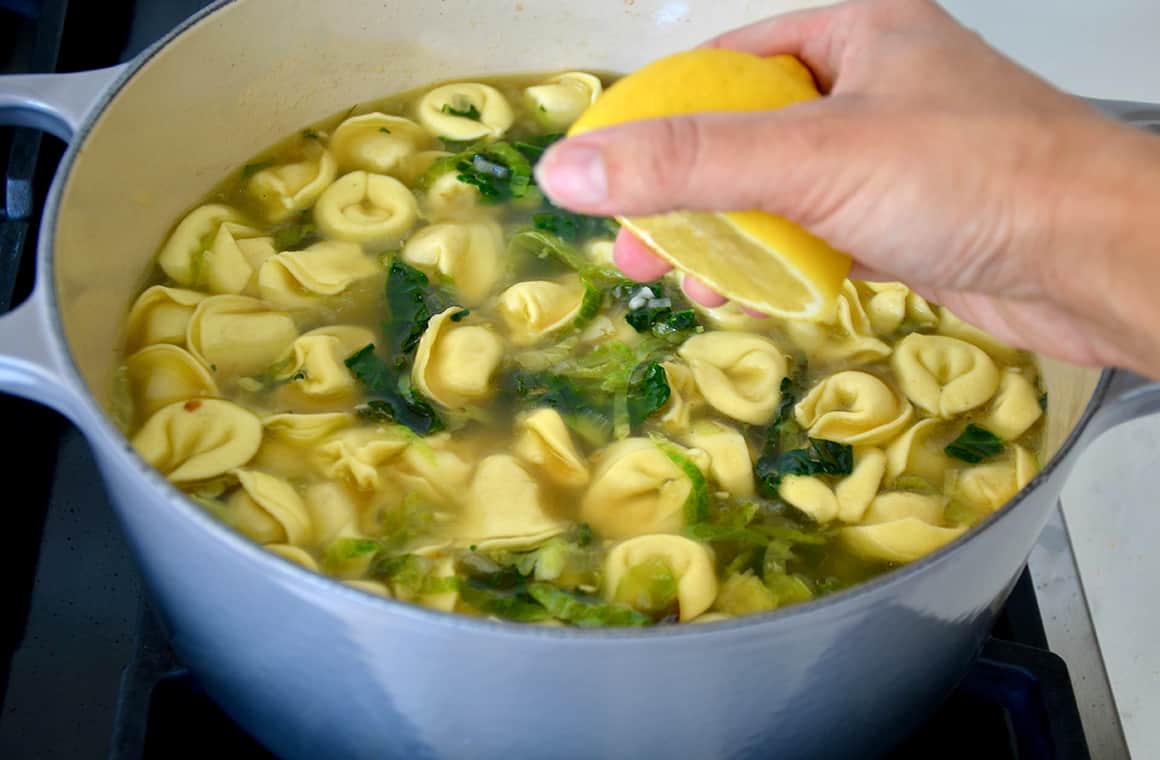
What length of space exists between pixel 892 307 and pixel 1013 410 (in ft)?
0.73

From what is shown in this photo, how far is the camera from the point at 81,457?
1604 mm

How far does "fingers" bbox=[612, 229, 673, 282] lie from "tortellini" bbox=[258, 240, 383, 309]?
1.43ft

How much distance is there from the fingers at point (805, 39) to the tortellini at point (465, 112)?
0.59m

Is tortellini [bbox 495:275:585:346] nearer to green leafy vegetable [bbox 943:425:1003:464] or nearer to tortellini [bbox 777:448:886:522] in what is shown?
tortellini [bbox 777:448:886:522]

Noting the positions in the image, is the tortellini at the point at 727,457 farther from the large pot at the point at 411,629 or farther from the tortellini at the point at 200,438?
the tortellini at the point at 200,438

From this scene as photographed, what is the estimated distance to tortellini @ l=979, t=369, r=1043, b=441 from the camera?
4.84 feet

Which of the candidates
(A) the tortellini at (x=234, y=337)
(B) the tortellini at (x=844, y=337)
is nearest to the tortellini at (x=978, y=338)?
(B) the tortellini at (x=844, y=337)

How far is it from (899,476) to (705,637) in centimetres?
Answer: 61

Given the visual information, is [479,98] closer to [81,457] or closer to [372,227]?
[372,227]

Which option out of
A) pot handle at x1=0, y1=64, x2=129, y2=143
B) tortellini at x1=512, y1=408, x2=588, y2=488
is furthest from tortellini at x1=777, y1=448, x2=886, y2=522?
pot handle at x1=0, y1=64, x2=129, y2=143

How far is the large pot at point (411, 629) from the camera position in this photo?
934mm

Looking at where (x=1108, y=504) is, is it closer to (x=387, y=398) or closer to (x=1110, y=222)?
(x=1110, y=222)

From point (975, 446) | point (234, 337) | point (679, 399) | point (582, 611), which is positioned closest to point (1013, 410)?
point (975, 446)

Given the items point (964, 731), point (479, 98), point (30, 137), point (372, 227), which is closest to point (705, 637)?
point (964, 731)
